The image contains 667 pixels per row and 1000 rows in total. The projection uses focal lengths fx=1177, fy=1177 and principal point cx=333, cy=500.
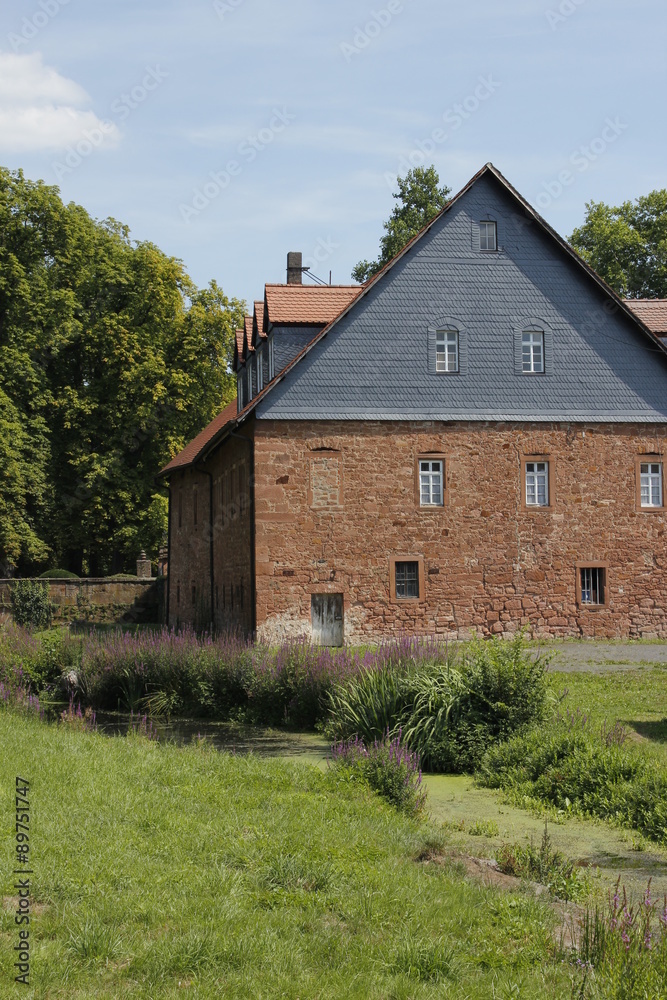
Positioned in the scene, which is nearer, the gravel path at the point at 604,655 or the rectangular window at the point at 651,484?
the gravel path at the point at 604,655

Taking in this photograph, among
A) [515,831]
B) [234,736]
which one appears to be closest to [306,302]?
[234,736]

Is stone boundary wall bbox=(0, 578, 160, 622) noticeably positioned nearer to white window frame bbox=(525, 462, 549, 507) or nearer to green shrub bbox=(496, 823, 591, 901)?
white window frame bbox=(525, 462, 549, 507)

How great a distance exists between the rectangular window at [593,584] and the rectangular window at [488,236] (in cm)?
767

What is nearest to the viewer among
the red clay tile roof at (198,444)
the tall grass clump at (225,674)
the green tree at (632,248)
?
the tall grass clump at (225,674)

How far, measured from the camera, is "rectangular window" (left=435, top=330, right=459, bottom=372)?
26500 millimetres

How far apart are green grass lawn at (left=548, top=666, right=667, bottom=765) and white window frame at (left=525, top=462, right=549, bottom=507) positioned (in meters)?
6.42

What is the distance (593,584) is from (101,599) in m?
18.7

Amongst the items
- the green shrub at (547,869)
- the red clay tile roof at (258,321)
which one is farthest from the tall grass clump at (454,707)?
→ the red clay tile roof at (258,321)

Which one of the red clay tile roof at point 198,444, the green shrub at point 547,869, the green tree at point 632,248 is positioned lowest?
the green shrub at point 547,869

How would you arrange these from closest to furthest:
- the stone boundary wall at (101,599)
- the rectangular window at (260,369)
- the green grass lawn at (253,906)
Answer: the green grass lawn at (253,906) → the rectangular window at (260,369) → the stone boundary wall at (101,599)

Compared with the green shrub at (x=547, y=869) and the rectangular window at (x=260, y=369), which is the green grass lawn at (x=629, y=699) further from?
the rectangular window at (x=260, y=369)

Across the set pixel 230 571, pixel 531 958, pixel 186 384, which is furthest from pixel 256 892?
pixel 186 384

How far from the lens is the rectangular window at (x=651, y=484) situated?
27562mm

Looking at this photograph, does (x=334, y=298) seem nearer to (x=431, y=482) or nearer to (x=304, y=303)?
(x=304, y=303)
